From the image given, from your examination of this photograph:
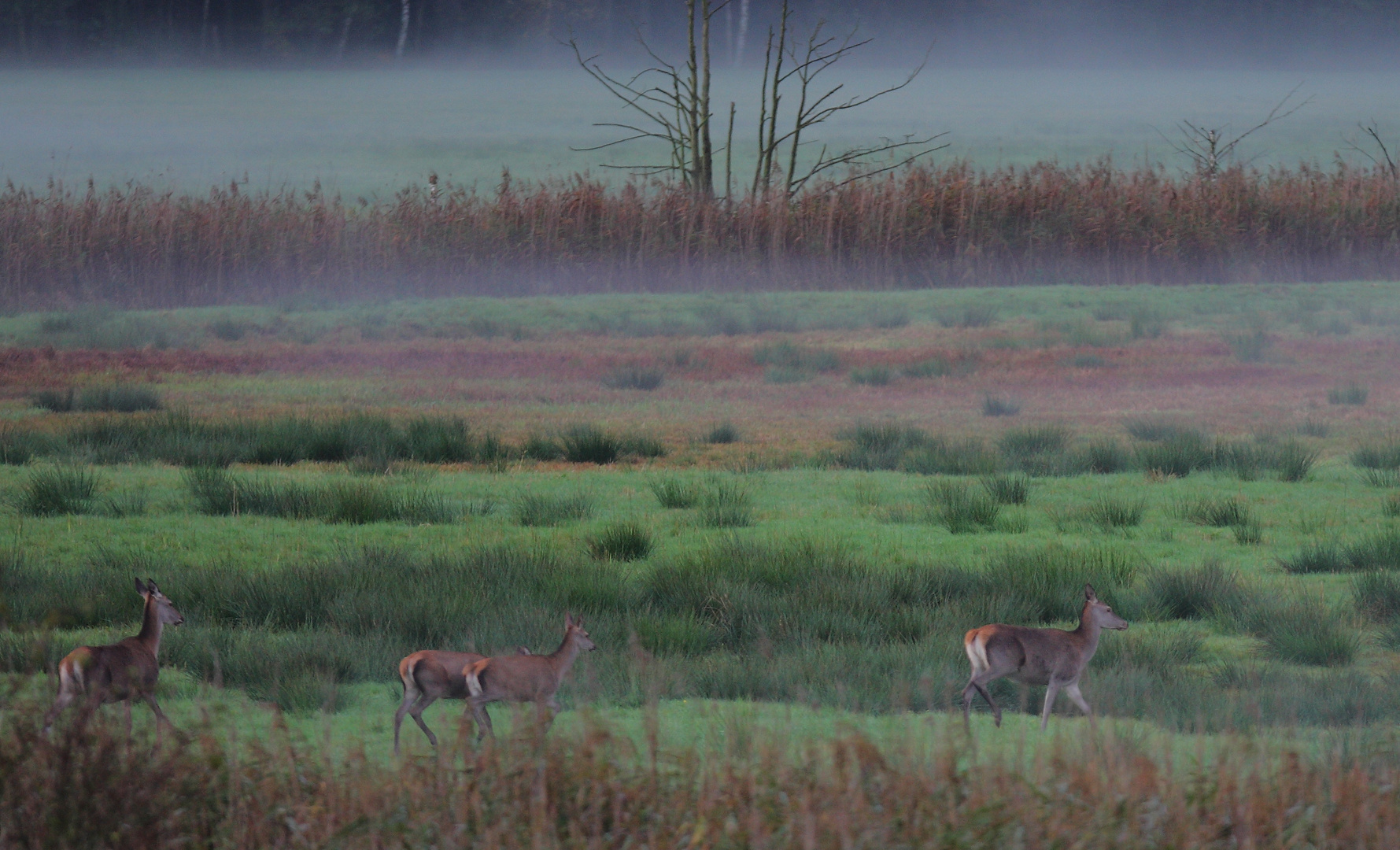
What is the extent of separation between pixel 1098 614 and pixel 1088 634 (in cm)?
9

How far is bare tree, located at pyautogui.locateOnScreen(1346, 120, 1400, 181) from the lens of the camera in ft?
41.2

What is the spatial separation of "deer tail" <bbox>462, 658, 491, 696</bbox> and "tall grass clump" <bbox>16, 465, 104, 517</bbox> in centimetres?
408

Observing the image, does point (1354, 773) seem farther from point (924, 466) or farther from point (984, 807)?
point (924, 466)

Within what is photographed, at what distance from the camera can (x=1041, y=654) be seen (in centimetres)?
332

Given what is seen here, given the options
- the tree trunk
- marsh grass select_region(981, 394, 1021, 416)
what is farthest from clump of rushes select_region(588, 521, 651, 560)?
the tree trunk

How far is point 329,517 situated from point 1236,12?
60.9 ft

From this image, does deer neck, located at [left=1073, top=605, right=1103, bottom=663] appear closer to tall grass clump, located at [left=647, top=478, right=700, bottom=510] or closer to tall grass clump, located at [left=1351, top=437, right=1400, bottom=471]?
tall grass clump, located at [left=647, top=478, right=700, bottom=510]

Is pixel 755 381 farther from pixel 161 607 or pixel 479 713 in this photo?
pixel 479 713

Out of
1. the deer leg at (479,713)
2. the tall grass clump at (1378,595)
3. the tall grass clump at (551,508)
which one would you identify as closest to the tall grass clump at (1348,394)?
the tall grass clump at (1378,595)

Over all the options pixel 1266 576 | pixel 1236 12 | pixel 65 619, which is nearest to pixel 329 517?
pixel 65 619

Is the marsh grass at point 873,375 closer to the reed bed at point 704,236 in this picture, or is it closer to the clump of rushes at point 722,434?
the reed bed at point 704,236

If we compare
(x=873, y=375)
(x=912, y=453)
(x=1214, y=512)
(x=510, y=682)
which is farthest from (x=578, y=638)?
(x=873, y=375)

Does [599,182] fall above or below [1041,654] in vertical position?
above

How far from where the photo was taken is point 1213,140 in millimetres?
13547
